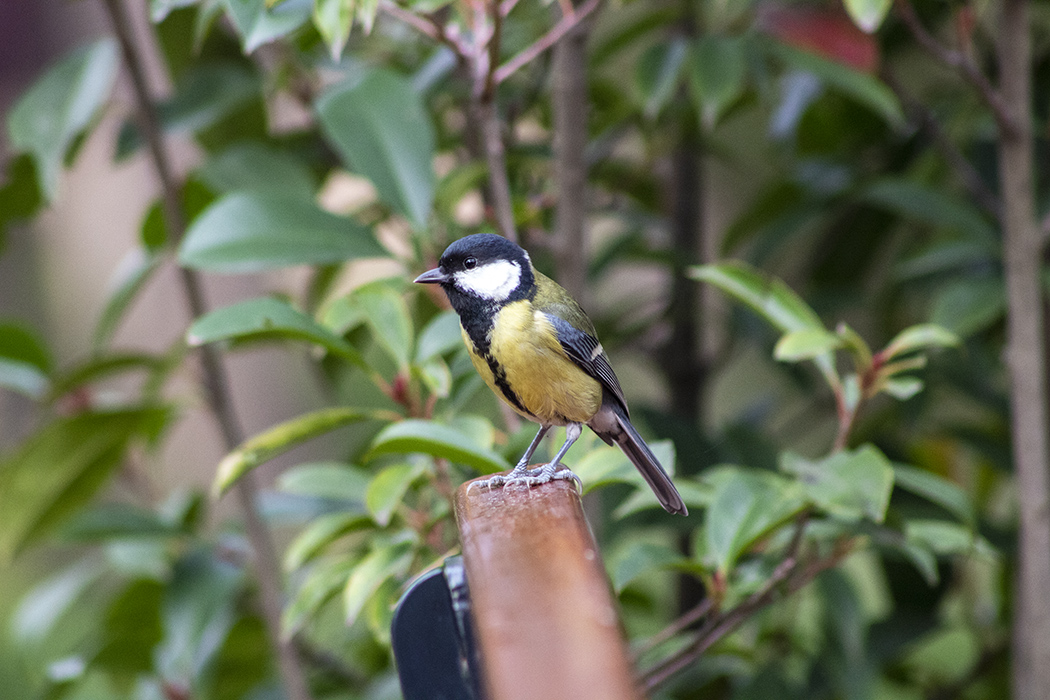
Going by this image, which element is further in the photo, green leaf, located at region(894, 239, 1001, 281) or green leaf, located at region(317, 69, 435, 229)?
green leaf, located at region(894, 239, 1001, 281)

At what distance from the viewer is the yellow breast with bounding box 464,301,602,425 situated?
3.46 feet

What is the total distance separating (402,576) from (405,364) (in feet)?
0.81

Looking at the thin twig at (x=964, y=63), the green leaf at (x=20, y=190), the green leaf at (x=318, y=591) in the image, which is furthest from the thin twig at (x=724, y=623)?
the green leaf at (x=20, y=190)

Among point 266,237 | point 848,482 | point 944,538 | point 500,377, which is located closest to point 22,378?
point 266,237

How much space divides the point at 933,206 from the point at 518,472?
80 centimetres

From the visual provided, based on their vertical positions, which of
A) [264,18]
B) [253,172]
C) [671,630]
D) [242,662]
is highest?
[264,18]

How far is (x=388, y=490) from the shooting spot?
0.96m

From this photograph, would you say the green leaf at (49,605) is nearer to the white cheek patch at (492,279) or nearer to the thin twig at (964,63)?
the white cheek patch at (492,279)

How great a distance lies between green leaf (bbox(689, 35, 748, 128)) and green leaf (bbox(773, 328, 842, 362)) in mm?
403

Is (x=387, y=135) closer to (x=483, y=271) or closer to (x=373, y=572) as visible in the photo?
(x=483, y=271)

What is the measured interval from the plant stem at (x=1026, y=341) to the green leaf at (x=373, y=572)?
0.80m

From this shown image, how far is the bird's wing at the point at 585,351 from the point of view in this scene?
1078 mm

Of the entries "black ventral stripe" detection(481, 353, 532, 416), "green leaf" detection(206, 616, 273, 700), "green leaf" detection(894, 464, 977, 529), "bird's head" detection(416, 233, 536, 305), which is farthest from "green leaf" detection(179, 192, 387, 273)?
"green leaf" detection(206, 616, 273, 700)

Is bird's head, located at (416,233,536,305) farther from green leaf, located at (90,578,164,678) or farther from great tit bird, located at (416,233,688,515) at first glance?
green leaf, located at (90,578,164,678)
